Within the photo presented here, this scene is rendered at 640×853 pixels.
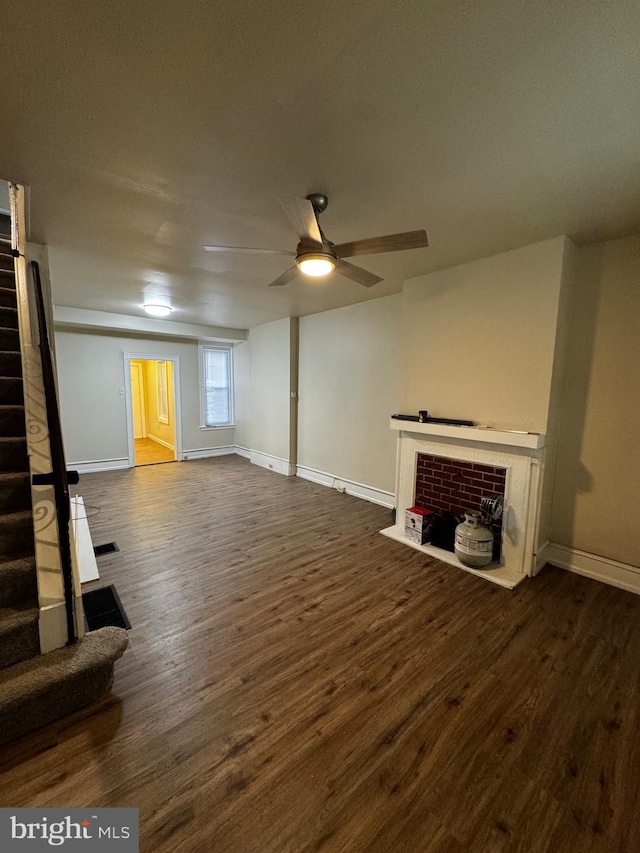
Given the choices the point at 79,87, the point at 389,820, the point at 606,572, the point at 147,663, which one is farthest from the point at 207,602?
the point at 606,572

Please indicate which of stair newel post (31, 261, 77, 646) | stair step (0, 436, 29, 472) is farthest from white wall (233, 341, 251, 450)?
stair newel post (31, 261, 77, 646)

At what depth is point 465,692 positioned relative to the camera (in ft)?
5.80

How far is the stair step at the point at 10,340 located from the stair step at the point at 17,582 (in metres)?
1.94

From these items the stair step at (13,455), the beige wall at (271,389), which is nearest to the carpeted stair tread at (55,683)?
the stair step at (13,455)

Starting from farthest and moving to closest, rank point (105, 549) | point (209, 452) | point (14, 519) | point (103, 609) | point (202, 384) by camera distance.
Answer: point (209, 452), point (202, 384), point (105, 549), point (103, 609), point (14, 519)

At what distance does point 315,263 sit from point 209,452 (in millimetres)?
→ 5958

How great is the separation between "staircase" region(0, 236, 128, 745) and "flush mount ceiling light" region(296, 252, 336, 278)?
85.1 inches

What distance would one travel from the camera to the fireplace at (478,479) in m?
2.78

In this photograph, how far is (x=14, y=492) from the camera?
6.85ft

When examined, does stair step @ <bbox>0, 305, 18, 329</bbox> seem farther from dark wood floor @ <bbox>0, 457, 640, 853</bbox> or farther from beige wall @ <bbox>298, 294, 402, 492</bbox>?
beige wall @ <bbox>298, 294, 402, 492</bbox>

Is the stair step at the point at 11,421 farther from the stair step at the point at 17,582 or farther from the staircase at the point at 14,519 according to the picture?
A: the stair step at the point at 17,582

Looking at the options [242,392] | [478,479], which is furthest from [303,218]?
[242,392]

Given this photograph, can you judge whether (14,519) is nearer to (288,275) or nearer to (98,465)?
(288,275)

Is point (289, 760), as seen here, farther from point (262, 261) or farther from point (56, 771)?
point (262, 261)
